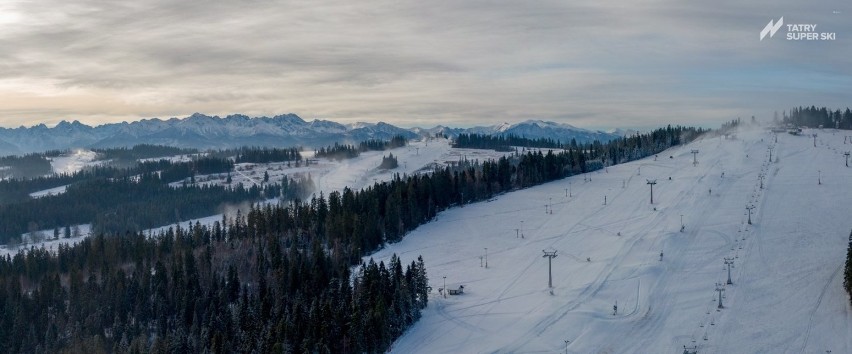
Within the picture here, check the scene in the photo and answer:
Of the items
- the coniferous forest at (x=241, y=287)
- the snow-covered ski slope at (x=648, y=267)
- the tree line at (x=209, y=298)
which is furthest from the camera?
the snow-covered ski slope at (x=648, y=267)

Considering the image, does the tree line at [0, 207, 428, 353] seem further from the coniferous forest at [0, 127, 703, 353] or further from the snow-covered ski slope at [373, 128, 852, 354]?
the snow-covered ski slope at [373, 128, 852, 354]

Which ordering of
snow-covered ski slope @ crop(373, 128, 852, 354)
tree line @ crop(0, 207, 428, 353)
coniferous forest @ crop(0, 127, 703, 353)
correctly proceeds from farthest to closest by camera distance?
1. snow-covered ski slope @ crop(373, 128, 852, 354)
2. coniferous forest @ crop(0, 127, 703, 353)
3. tree line @ crop(0, 207, 428, 353)

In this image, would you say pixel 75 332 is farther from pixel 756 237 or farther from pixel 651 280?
pixel 756 237

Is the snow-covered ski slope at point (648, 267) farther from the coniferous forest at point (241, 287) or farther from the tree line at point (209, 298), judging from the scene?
the tree line at point (209, 298)

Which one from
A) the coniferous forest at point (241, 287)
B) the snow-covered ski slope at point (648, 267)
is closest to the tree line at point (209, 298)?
the coniferous forest at point (241, 287)

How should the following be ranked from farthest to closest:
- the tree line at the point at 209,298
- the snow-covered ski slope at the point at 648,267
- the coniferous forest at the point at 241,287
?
the snow-covered ski slope at the point at 648,267, the coniferous forest at the point at 241,287, the tree line at the point at 209,298

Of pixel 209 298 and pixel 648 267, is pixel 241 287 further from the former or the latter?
pixel 648 267

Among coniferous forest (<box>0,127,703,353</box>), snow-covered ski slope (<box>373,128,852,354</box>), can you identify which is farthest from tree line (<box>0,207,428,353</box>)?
snow-covered ski slope (<box>373,128,852,354</box>)
